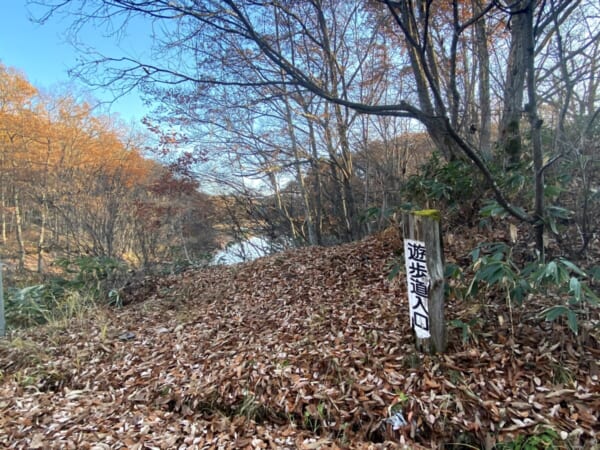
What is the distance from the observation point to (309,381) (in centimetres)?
179

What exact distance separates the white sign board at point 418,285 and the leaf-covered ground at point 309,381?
18 centimetres

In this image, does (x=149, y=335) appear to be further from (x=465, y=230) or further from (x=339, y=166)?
(x=339, y=166)

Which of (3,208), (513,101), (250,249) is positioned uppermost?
(3,208)

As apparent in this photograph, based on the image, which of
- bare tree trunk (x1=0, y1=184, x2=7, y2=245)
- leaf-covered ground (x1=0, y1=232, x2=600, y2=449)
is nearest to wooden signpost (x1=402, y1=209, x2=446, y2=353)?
leaf-covered ground (x1=0, y1=232, x2=600, y2=449)

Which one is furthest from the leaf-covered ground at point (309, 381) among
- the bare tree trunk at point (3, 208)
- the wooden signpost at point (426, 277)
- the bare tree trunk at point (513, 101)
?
the bare tree trunk at point (3, 208)

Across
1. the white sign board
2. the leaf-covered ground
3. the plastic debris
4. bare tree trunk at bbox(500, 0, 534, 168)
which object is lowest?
the plastic debris

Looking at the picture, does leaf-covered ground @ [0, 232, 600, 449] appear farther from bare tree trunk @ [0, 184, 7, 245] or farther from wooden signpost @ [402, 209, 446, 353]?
bare tree trunk @ [0, 184, 7, 245]

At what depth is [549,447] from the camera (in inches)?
48.0

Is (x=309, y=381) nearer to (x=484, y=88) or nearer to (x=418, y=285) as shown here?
(x=418, y=285)

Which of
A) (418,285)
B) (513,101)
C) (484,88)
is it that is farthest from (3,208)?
(513,101)

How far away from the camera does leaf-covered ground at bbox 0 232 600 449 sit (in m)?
1.43

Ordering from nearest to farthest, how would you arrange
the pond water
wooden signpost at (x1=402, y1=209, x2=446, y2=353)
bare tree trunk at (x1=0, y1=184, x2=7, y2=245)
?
wooden signpost at (x1=402, y1=209, x2=446, y2=353), the pond water, bare tree trunk at (x1=0, y1=184, x2=7, y2=245)

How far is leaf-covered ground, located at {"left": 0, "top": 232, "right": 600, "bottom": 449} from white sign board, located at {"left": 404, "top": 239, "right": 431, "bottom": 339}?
183mm

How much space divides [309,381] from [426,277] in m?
0.93
